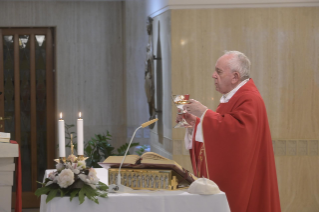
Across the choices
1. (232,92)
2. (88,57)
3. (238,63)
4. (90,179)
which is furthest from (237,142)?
(88,57)

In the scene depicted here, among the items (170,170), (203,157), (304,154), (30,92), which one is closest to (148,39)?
(30,92)

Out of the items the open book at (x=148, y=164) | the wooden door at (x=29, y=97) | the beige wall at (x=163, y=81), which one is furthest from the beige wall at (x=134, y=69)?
the open book at (x=148, y=164)

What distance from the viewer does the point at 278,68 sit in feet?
18.4

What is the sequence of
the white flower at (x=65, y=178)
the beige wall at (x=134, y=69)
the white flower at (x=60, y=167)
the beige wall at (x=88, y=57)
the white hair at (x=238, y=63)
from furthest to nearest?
the beige wall at (x=88, y=57) < the beige wall at (x=134, y=69) < the white hair at (x=238, y=63) < the white flower at (x=60, y=167) < the white flower at (x=65, y=178)

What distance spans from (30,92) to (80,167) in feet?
17.6

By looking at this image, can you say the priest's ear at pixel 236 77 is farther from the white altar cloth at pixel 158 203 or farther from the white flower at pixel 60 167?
the white flower at pixel 60 167

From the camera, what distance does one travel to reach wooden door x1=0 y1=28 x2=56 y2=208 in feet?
24.2

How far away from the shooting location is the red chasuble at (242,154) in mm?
3172

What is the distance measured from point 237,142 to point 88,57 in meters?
4.77

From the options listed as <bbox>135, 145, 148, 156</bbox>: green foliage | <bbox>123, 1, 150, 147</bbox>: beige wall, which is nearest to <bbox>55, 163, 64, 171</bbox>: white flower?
<bbox>135, 145, 148, 156</bbox>: green foliage

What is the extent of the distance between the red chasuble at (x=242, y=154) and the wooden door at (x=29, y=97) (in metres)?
4.67

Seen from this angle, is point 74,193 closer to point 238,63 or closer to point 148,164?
point 148,164

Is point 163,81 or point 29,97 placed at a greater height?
point 163,81

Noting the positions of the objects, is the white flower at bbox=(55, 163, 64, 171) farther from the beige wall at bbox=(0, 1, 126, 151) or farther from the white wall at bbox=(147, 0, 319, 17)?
the beige wall at bbox=(0, 1, 126, 151)
